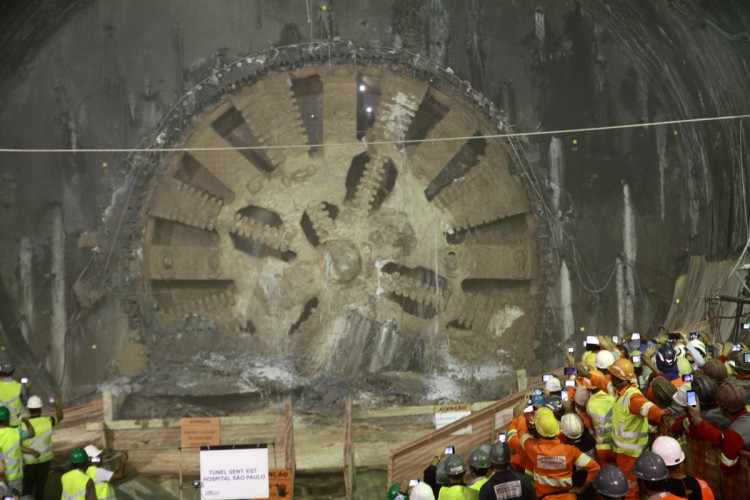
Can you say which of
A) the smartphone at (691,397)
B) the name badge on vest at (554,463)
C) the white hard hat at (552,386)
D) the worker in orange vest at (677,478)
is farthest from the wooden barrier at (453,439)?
the worker in orange vest at (677,478)

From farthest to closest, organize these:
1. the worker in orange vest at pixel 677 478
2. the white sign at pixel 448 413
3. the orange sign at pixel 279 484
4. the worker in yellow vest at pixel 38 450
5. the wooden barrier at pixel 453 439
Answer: the white sign at pixel 448 413, the wooden barrier at pixel 453 439, the orange sign at pixel 279 484, the worker in yellow vest at pixel 38 450, the worker in orange vest at pixel 677 478

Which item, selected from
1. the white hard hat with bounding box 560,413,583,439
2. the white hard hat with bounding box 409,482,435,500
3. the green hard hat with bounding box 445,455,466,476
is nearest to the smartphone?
the white hard hat with bounding box 560,413,583,439

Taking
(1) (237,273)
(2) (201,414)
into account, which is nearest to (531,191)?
(1) (237,273)

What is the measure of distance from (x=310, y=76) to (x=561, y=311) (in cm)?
499

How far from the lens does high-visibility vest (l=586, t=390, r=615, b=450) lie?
25.0 ft

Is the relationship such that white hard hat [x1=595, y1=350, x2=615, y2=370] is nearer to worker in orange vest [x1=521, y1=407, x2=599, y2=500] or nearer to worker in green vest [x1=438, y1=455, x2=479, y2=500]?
worker in orange vest [x1=521, y1=407, x2=599, y2=500]

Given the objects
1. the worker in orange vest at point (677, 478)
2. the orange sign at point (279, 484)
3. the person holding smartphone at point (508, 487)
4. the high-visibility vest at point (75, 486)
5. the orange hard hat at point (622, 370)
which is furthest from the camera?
the orange sign at point (279, 484)

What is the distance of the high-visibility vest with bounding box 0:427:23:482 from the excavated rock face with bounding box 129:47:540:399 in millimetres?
4646

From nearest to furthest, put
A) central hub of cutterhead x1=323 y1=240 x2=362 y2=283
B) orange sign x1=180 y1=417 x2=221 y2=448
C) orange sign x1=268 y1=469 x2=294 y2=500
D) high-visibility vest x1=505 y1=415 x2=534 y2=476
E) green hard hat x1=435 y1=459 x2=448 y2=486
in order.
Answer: green hard hat x1=435 y1=459 x2=448 y2=486 → high-visibility vest x1=505 y1=415 x2=534 y2=476 → orange sign x1=268 y1=469 x2=294 y2=500 → orange sign x1=180 y1=417 x2=221 y2=448 → central hub of cutterhead x1=323 y1=240 x2=362 y2=283

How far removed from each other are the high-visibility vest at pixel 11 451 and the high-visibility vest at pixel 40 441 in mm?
707

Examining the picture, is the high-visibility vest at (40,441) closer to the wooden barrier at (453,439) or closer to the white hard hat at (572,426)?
the wooden barrier at (453,439)

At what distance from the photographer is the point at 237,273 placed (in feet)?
45.2

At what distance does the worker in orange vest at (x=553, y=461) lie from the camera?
669 centimetres

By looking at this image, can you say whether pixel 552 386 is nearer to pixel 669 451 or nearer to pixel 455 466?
pixel 455 466
